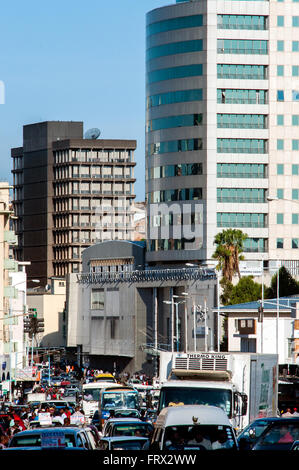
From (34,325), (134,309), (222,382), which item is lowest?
(222,382)

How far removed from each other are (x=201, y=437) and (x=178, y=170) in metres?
102

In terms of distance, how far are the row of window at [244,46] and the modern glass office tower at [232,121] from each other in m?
0.10

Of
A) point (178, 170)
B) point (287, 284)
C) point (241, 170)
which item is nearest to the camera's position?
point (287, 284)

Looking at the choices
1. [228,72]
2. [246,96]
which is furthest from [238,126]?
[228,72]

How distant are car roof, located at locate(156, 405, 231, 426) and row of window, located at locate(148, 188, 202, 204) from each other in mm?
99098

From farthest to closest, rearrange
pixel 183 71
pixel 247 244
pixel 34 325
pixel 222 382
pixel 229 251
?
pixel 183 71
pixel 247 244
pixel 229 251
pixel 34 325
pixel 222 382

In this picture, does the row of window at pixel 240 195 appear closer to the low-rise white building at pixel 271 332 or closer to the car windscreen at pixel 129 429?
Answer: the low-rise white building at pixel 271 332

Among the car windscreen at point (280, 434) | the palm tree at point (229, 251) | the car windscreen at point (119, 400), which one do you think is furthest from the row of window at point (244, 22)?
the car windscreen at point (280, 434)

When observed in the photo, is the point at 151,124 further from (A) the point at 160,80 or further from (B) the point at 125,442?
(B) the point at 125,442

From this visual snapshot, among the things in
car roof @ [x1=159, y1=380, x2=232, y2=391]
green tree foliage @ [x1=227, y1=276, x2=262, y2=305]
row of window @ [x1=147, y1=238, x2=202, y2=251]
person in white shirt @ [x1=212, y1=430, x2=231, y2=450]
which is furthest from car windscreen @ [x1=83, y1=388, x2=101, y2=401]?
row of window @ [x1=147, y1=238, x2=202, y2=251]

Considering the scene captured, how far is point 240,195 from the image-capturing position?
12000 centimetres

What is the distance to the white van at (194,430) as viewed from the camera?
19.4m

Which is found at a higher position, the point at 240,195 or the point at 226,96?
the point at 226,96

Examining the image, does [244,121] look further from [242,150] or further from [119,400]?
[119,400]
